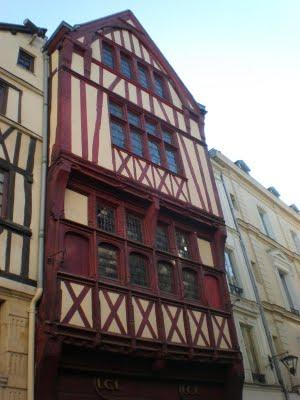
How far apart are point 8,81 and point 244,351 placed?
877cm

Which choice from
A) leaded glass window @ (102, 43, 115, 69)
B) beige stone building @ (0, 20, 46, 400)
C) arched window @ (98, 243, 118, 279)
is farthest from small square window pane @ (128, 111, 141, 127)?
arched window @ (98, 243, 118, 279)

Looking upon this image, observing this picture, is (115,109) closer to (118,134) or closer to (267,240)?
(118,134)

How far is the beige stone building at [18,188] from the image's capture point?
22.7ft

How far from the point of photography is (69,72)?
10.8m

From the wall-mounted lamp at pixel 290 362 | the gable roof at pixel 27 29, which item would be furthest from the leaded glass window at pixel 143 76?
the wall-mounted lamp at pixel 290 362

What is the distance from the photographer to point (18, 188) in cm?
852

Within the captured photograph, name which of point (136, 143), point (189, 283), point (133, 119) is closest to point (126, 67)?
point (133, 119)

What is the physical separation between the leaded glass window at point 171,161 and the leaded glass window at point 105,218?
290cm

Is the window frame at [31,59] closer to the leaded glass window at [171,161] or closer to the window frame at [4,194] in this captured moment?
the window frame at [4,194]

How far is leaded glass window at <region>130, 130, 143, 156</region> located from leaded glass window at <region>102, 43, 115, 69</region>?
2.35 metres

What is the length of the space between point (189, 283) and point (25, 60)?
6758mm

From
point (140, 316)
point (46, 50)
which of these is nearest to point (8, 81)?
point (46, 50)

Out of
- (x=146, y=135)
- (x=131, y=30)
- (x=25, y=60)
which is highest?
(x=131, y=30)

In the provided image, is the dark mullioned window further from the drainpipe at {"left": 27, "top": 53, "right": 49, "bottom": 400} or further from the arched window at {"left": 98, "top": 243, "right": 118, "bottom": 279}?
the arched window at {"left": 98, "top": 243, "right": 118, "bottom": 279}
